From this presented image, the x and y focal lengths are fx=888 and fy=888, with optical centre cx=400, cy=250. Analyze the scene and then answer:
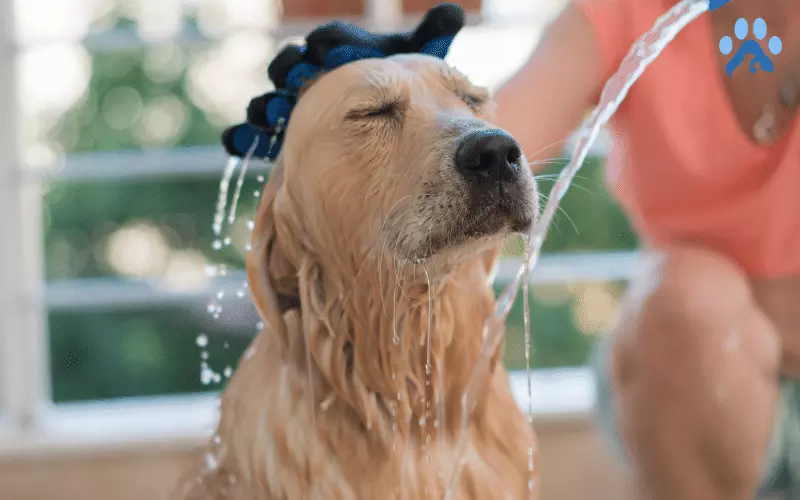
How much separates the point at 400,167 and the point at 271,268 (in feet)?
0.77

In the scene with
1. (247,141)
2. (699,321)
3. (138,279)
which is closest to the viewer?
(247,141)

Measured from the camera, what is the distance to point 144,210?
19.2 feet

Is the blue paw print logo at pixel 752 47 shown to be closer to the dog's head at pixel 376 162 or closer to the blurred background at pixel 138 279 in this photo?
the blurred background at pixel 138 279

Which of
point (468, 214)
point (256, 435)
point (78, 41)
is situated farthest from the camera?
point (78, 41)

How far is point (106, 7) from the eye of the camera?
14.4 feet

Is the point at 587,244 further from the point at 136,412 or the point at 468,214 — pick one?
the point at 468,214

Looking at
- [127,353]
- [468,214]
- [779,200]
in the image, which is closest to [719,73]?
[779,200]

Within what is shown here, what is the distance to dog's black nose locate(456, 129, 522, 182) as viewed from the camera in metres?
1.03

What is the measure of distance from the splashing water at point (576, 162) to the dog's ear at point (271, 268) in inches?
10.7

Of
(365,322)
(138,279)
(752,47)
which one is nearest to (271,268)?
(365,322)

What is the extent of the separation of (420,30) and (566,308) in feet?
11.1

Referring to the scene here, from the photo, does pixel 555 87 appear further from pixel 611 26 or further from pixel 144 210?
pixel 144 210

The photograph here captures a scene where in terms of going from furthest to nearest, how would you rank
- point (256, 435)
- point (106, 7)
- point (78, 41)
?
point (106, 7) < point (78, 41) < point (256, 435)

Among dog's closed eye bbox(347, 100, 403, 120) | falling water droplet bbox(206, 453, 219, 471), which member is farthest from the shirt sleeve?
falling water droplet bbox(206, 453, 219, 471)
